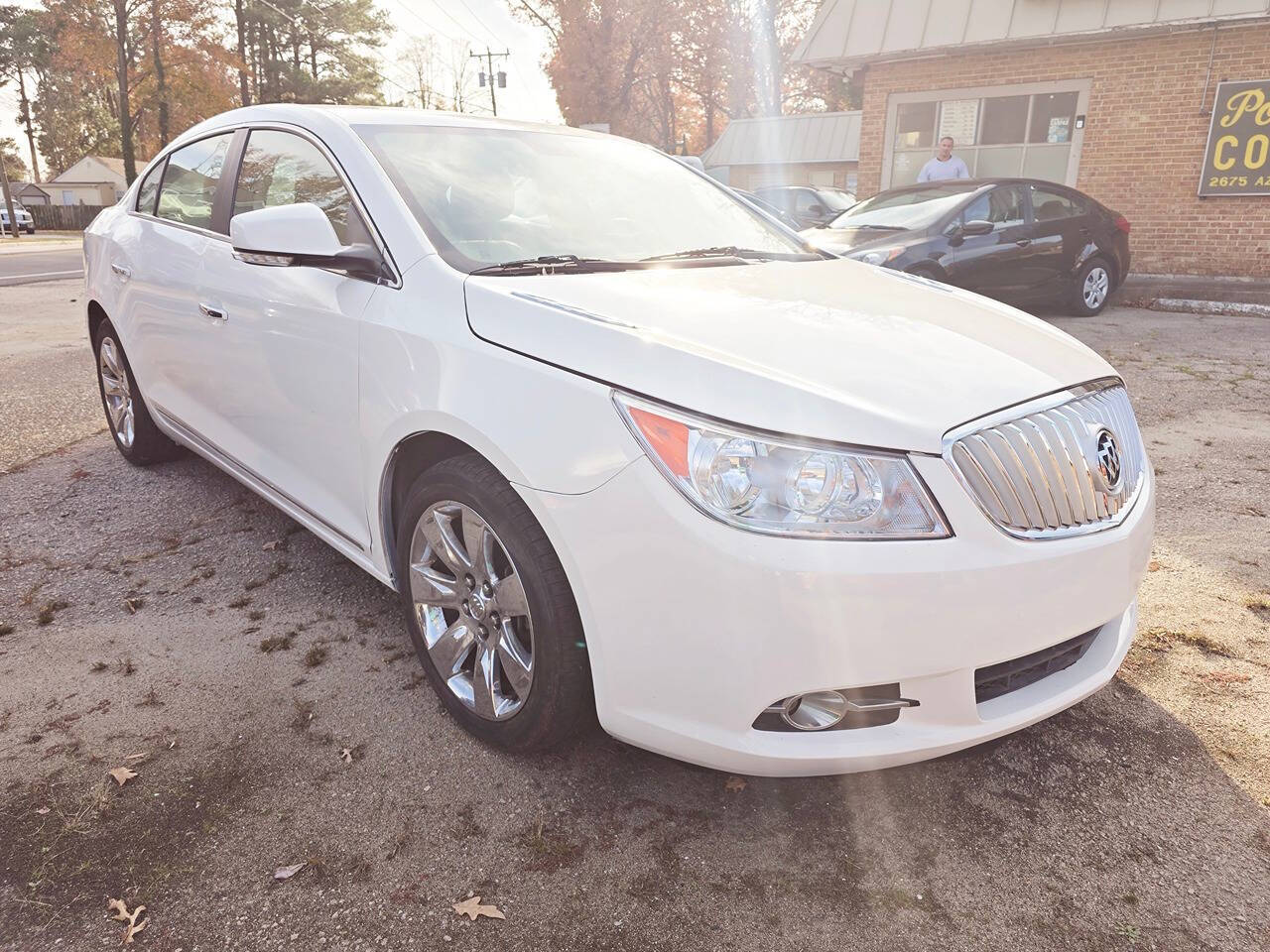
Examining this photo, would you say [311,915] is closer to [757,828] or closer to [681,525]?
[757,828]

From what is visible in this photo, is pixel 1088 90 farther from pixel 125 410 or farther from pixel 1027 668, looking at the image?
pixel 1027 668

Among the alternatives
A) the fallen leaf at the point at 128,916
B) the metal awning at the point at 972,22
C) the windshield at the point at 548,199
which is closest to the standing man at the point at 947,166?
the metal awning at the point at 972,22

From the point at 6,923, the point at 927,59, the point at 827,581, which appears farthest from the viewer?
the point at 927,59

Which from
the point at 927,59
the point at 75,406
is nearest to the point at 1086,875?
the point at 75,406

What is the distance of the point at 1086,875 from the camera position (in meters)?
1.93

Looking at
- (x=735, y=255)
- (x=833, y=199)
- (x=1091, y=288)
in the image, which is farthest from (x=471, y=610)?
(x=833, y=199)

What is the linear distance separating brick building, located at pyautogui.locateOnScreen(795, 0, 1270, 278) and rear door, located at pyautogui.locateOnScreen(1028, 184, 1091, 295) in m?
3.68

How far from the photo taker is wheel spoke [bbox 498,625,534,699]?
7.19 ft

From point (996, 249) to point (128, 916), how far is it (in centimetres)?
869

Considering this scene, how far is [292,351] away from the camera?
2799 millimetres

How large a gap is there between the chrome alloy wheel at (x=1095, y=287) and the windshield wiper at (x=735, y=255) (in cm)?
766

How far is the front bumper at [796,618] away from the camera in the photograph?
67.7 inches

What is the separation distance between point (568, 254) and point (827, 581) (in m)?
1.37

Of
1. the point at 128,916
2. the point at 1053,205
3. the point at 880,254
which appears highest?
the point at 1053,205
